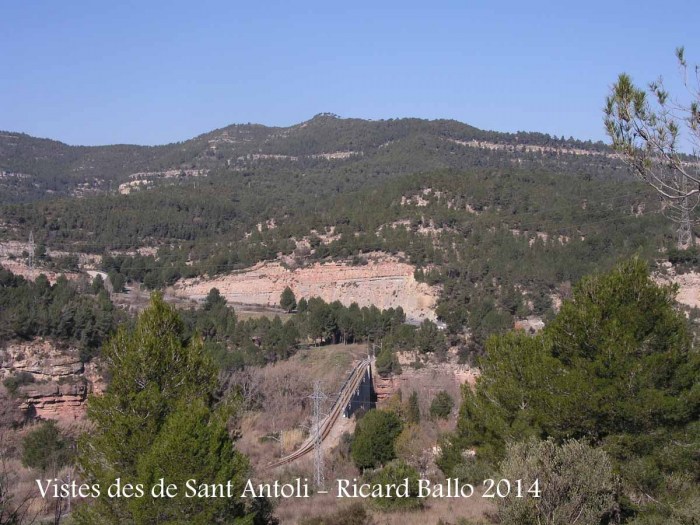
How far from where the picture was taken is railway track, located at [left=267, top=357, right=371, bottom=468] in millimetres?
24656

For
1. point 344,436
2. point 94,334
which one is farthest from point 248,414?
point 94,334

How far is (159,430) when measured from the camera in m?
10.5

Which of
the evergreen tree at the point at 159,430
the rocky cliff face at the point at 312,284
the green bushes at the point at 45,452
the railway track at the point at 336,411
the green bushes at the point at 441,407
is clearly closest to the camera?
the evergreen tree at the point at 159,430

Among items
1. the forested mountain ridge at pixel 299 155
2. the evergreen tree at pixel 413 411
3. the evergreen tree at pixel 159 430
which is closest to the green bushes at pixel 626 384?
the evergreen tree at pixel 159 430

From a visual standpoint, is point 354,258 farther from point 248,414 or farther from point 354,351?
point 248,414

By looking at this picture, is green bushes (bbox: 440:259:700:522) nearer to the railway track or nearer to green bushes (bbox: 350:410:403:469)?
green bushes (bbox: 350:410:403:469)

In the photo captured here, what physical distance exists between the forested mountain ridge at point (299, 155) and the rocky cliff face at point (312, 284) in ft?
96.3

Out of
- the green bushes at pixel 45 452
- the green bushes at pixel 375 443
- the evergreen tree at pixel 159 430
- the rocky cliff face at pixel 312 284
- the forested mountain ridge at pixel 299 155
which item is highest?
the forested mountain ridge at pixel 299 155

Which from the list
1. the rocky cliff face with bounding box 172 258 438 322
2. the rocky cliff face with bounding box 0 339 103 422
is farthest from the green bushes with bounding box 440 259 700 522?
the rocky cliff face with bounding box 172 258 438 322

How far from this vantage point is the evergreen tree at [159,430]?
965cm

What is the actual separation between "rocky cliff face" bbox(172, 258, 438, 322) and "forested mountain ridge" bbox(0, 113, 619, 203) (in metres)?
29.3

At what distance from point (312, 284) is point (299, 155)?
5455 centimetres

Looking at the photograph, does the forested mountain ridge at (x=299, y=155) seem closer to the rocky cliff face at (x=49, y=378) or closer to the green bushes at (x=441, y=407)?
the rocky cliff face at (x=49, y=378)

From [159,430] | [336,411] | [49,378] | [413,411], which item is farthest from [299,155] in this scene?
[159,430]
